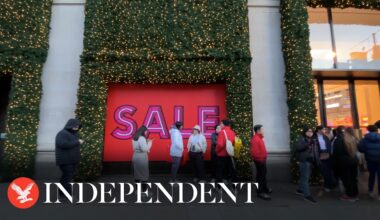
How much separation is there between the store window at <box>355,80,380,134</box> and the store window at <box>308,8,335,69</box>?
1.91 m

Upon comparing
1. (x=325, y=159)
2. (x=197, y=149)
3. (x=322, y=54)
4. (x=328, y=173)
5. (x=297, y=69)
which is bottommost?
(x=328, y=173)

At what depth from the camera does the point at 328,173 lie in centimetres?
767

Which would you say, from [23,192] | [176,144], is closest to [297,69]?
[176,144]

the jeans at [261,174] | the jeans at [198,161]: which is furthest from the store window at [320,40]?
the jeans at [198,161]

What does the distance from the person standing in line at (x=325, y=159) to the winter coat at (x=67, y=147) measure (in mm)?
6012

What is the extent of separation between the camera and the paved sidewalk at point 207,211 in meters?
5.55

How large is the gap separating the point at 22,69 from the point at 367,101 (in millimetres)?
12615

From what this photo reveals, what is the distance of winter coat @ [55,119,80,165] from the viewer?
245 inches

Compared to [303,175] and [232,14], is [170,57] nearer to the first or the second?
[232,14]

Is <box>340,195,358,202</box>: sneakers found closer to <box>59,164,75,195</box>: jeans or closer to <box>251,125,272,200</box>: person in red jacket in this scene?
<box>251,125,272,200</box>: person in red jacket

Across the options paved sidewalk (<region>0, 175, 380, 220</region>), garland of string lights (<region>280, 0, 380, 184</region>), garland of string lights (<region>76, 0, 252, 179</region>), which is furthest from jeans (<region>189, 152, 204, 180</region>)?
garland of string lights (<region>280, 0, 380, 184</region>)

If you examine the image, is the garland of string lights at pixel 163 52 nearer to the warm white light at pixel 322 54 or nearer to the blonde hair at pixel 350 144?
the warm white light at pixel 322 54

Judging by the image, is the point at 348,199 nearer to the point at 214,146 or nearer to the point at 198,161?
the point at 214,146

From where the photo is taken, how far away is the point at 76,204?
6199 mm
